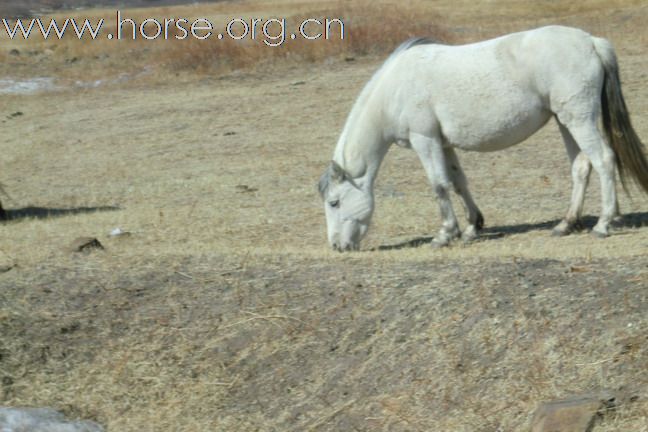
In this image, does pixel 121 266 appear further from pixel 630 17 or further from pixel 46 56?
pixel 46 56

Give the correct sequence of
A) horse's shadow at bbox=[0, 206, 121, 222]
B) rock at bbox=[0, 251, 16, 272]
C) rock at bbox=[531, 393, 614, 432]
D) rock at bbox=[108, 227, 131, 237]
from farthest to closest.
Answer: horse's shadow at bbox=[0, 206, 121, 222] < rock at bbox=[108, 227, 131, 237] < rock at bbox=[0, 251, 16, 272] < rock at bbox=[531, 393, 614, 432]

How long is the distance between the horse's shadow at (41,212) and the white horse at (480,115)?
3915 millimetres

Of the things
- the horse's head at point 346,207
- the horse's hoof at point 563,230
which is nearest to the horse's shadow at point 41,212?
the horse's head at point 346,207

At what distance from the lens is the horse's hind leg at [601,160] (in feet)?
30.1

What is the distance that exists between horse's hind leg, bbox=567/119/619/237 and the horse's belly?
32 cm

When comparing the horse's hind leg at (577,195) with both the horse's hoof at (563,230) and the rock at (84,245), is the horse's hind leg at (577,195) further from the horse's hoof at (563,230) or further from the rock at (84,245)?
the rock at (84,245)

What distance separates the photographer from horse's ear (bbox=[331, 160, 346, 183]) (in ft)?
32.2

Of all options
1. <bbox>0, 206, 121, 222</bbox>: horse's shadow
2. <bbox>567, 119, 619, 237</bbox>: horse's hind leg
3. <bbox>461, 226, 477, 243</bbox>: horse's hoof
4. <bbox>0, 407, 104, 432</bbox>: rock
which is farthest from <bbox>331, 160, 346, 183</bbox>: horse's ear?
<bbox>0, 206, 121, 222</bbox>: horse's shadow

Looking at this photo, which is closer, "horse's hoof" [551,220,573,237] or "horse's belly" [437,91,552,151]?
"horse's belly" [437,91,552,151]

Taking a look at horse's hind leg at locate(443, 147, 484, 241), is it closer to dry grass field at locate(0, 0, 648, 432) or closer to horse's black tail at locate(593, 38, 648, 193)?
dry grass field at locate(0, 0, 648, 432)

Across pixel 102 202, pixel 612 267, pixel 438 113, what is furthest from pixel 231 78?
pixel 612 267

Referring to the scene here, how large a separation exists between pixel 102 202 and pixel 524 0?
27.1 meters

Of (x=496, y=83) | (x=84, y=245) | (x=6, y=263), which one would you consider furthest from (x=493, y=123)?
(x=6, y=263)

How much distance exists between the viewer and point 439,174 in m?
9.73
